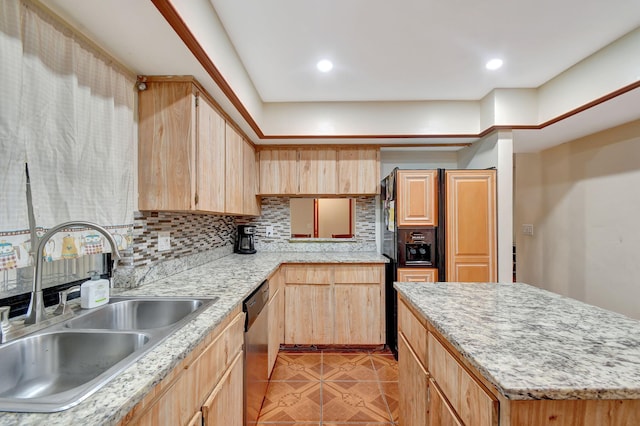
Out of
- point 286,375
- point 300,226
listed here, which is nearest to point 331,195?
point 300,226

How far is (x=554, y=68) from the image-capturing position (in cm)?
224

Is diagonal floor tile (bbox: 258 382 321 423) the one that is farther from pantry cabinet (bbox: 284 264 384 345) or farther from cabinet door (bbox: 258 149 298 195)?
→ cabinet door (bbox: 258 149 298 195)

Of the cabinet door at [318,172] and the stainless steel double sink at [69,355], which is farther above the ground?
the cabinet door at [318,172]

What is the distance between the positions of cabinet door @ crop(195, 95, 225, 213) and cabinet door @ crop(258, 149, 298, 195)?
1.04 m

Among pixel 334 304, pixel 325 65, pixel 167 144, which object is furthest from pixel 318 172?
pixel 167 144

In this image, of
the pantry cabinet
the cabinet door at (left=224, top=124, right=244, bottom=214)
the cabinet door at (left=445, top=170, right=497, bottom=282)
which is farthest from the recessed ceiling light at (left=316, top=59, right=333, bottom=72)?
the pantry cabinet

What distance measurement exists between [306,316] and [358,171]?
1.62 metres

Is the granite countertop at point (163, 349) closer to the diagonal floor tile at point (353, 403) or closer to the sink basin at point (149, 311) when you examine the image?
the sink basin at point (149, 311)

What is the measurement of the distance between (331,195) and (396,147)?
3.01 feet

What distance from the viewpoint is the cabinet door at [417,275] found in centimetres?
254

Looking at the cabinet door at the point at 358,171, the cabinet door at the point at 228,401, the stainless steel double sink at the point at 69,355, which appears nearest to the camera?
the stainless steel double sink at the point at 69,355

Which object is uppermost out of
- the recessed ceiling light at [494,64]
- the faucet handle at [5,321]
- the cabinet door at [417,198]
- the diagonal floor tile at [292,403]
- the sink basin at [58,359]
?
the recessed ceiling light at [494,64]

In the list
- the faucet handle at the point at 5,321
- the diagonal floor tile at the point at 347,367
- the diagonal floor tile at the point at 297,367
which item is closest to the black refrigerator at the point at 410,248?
the diagonal floor tile at the point at 347,367

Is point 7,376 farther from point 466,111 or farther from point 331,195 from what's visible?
point 466,111
